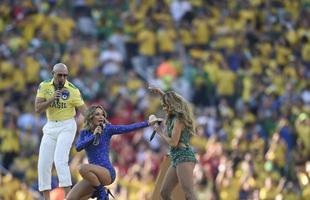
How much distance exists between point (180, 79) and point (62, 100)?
11.4 meters

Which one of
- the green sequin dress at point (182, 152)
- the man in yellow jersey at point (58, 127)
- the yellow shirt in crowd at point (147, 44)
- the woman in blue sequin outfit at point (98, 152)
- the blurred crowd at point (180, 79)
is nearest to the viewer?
the woman in blue sequin outfit at point (98, 152)

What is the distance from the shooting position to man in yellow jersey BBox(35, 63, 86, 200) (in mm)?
19047

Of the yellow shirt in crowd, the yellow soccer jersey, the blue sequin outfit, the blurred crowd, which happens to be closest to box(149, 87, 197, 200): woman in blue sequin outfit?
the blue sequin outfit

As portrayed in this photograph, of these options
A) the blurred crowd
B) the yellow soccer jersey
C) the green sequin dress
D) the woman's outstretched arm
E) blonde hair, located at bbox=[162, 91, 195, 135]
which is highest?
the blurred crowd

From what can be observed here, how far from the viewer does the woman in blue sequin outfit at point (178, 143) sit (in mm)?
18438

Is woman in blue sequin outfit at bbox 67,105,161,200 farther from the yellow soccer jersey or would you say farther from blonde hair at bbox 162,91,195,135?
the yellow soccer jersey

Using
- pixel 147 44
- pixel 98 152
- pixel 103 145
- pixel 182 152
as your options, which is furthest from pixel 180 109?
pixel 147 44

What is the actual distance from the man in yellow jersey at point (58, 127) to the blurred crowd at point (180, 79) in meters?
5.37

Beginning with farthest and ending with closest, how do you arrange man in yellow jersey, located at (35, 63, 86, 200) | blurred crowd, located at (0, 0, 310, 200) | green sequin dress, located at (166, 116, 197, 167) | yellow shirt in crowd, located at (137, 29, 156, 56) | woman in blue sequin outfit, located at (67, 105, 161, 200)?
yellow shirt in crowd, located at (137, 29, 156, 56)
blurred crowd, located at (0, 0, 310, 200)
man in yellow jersey, located at (35, 63, 86, 200)
green sequin dress, located at (166, 116, 197, 167)
woman in blue sequin outfit, located at (67, 105, 161, 200)

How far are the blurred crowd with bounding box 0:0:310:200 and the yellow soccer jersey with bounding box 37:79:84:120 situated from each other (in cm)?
555

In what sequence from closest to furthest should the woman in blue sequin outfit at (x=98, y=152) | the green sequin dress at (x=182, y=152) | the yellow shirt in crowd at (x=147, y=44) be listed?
the woman in blue sequin outfit at (x=98, y=152) → the green sequin dress at (x=182, y=152) → the yellow shirt in crowd at (x=147, y=44)

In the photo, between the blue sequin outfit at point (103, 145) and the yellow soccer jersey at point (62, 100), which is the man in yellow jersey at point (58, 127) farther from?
the blue sequin outfit at point (103, 145)

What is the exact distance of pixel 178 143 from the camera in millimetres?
18484

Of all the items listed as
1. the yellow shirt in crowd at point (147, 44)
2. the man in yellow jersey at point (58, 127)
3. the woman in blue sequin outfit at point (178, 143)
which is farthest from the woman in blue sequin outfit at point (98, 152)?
the yellow shirt in crowd at point (147, 44)
